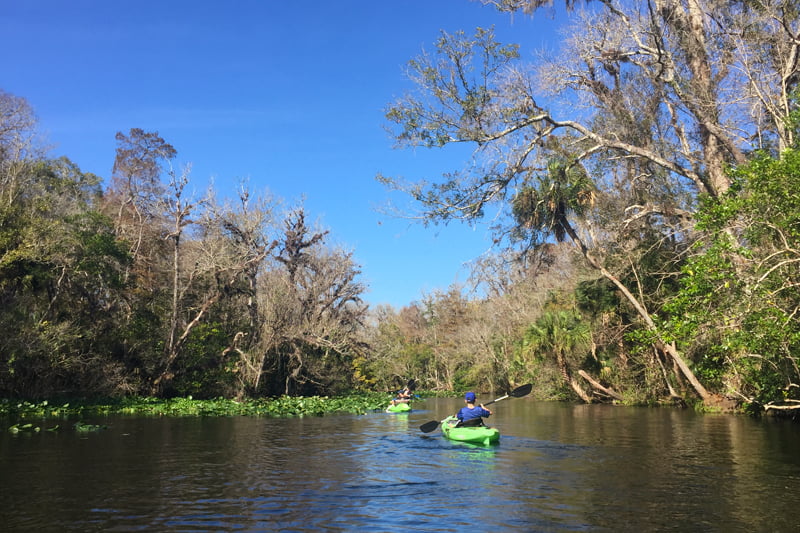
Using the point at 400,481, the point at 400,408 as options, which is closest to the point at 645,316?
the point at 400,408

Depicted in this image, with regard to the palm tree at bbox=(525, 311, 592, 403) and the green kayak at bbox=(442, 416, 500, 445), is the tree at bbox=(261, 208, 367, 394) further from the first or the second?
the green kayak at bbox=(442, 416, 500, 445)

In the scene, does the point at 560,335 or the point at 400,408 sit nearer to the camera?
the point at 400,408

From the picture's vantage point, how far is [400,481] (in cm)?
1055

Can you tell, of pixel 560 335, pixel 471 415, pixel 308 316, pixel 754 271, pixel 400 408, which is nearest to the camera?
pixel 754 271

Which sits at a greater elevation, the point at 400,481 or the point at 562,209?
the point at 562,209

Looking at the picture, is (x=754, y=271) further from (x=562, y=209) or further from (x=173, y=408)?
(x=173, y=408)

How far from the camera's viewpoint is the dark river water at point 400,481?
7.63 metres

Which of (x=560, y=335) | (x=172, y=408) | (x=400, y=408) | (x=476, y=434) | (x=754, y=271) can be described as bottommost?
(x=400, y=408)

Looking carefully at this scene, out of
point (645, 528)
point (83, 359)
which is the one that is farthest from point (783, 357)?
point (83, 359)

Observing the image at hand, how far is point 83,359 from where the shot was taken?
27.3 meters

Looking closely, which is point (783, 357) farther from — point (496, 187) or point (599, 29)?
point (599, 29)

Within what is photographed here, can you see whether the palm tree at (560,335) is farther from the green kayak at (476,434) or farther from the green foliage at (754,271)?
the green kayak at (476,434)

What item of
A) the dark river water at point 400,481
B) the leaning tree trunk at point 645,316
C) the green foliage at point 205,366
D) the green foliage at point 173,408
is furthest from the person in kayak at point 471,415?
the green foliage at point 205,366

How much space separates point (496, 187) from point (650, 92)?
679 cm
